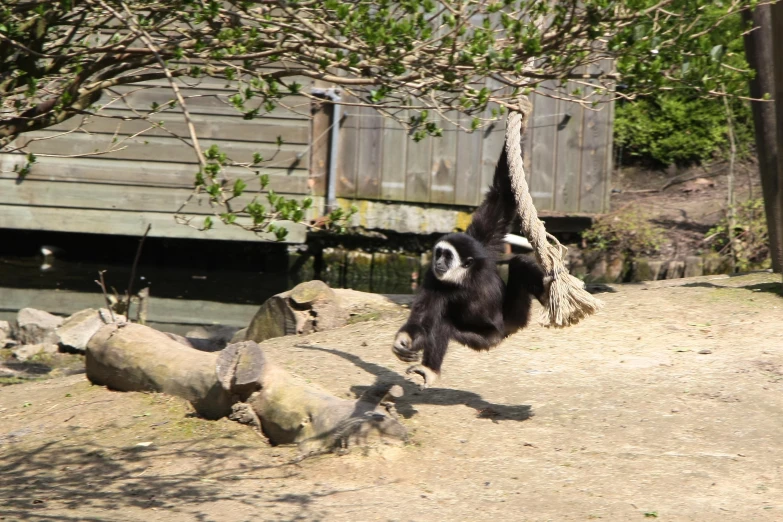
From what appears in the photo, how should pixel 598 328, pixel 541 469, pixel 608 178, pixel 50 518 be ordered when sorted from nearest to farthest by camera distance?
pixel 50 518 < pixel 541 469 < pixel 598 328 < pixel 608 178

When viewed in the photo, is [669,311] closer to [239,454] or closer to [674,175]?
[239,454]

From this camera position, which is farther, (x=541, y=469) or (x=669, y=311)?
(x=669, y=311)

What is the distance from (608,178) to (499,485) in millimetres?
10291

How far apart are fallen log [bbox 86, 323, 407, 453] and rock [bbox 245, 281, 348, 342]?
2026 millimetres

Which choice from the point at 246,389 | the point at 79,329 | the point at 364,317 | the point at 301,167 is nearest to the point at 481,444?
the point at 246,389

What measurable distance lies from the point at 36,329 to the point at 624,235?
9.00 m

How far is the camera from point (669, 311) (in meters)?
8.79

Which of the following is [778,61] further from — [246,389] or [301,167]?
[301,167]

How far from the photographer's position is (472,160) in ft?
47.8

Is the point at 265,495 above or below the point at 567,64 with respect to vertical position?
below

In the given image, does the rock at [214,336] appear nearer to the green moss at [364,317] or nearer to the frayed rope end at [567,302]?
the green moss at [364,317]

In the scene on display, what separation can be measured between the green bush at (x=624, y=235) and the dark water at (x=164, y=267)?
3197 millimetres

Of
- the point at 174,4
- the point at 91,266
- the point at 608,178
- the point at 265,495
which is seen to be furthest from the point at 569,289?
the point at 91,266

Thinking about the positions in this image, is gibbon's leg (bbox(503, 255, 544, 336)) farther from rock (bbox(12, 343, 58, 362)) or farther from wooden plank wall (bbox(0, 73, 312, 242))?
wooden plank wall (bbox(0, 73, 312, 242))
